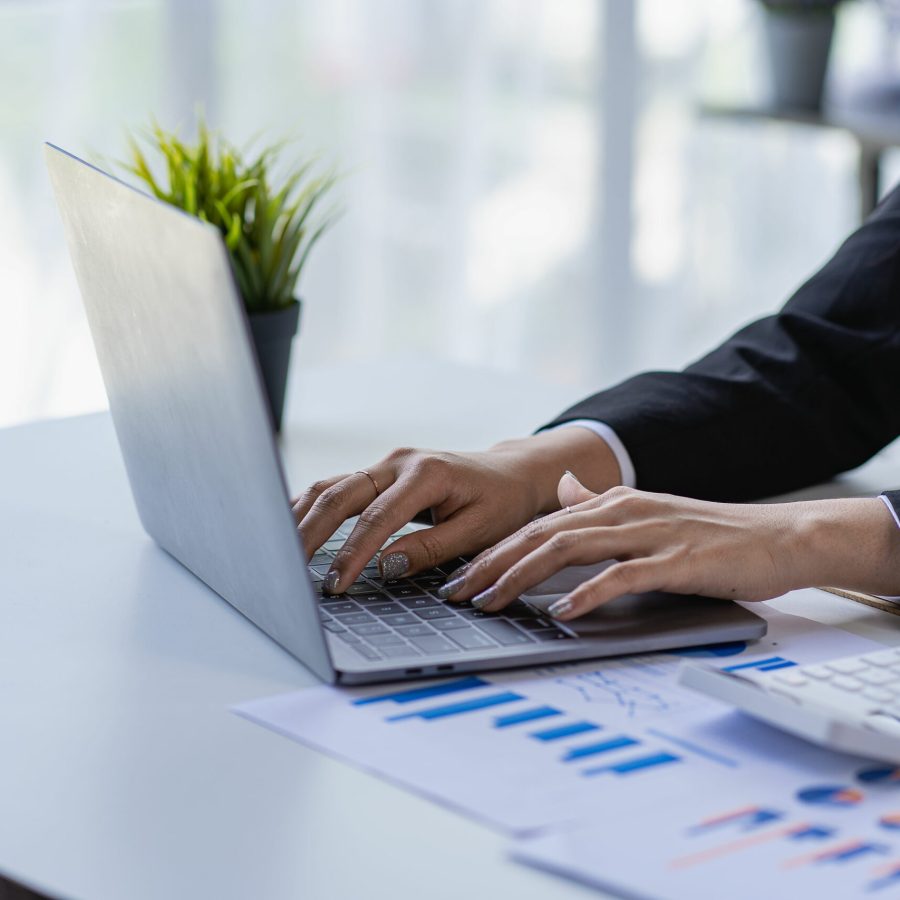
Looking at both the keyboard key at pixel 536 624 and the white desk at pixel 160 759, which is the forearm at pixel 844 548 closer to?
the white desk at pixel 160 759

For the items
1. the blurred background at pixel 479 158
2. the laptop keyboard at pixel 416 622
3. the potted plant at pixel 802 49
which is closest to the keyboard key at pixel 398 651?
the laptop keyboard at pixel 416 622

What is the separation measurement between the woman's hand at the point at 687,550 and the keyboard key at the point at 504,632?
0.01 m

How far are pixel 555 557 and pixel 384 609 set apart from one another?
105 millimetres

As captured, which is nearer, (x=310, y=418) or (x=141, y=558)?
(x=141, y=558)

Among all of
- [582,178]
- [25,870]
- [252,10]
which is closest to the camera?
[25,870]

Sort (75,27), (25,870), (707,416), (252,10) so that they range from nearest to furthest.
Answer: (25,870) → (707,416) → (75,27) → (252,10)

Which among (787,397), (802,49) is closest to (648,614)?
(787,397)

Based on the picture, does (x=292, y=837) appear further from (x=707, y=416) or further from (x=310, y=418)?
(x=310, y=418)

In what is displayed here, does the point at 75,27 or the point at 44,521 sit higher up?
the point at 75,27

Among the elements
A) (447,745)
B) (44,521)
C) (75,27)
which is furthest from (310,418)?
(75,27)

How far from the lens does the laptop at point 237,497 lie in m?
0.70

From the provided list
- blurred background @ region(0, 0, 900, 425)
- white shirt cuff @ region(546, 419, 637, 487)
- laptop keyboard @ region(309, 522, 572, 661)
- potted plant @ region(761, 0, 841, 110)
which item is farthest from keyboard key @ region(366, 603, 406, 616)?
potted plant @ region(761, 0, 841, 110)

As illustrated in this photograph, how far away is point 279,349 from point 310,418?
11 cm

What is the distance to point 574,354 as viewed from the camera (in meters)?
3.46
